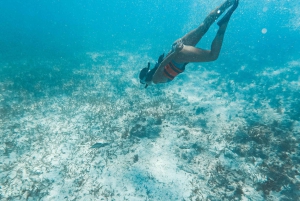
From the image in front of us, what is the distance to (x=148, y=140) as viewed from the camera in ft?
27.6

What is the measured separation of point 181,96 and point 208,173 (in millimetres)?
6910

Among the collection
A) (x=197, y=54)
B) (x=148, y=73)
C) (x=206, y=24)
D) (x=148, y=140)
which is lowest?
(x=148, y=140)

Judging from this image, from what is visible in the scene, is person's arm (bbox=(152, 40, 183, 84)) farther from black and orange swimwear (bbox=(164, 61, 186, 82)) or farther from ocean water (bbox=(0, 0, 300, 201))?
ocean water (bbox=(0, 0, 300, 201))

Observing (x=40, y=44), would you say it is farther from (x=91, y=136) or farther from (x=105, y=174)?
(x=105, y=174)

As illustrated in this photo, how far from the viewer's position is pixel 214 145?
8070mm

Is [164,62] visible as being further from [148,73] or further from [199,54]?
[199,54]

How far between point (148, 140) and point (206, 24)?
5865 mm

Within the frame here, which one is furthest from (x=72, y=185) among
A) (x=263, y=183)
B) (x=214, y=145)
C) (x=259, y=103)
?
(x=259, y=103)

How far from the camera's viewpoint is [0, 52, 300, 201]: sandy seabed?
244 inches

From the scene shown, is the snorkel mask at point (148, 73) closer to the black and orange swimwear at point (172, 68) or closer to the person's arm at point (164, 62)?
the person's arm at point (164, 62)

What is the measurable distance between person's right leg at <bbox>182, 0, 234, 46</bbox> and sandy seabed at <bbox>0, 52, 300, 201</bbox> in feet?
16.1

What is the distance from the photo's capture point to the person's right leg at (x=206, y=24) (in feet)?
17.0

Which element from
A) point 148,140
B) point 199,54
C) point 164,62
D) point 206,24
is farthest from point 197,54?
point 148,140

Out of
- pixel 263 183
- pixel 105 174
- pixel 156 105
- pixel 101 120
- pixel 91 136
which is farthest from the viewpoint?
pixel 156 105
